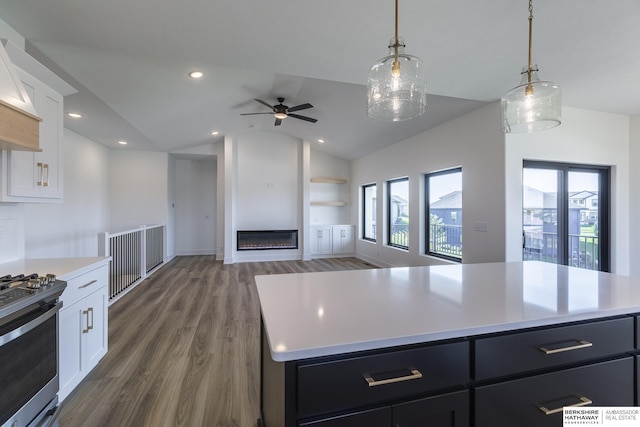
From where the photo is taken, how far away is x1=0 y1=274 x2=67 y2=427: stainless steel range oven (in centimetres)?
114

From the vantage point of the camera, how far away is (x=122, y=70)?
121 inches

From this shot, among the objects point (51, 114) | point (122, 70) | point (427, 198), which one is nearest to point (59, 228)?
point (122, 70)

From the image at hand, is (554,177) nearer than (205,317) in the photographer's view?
No

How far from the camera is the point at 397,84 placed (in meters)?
1.60

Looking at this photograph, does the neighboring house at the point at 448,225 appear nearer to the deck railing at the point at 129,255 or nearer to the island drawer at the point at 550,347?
the island drawer at the point at 550,347

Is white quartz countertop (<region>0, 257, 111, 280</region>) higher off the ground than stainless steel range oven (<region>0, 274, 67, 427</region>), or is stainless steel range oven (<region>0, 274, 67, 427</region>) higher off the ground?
white quartz countertop (<region>0, 257, 111, 280</region>)

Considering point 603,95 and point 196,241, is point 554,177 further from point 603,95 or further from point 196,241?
point 196,241

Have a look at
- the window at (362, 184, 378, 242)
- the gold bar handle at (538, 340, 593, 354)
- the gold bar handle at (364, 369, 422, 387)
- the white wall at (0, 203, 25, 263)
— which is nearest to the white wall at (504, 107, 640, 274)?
the gold bar handle at (538, 340, 593, 354)

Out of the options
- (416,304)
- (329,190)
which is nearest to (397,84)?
(416,304)

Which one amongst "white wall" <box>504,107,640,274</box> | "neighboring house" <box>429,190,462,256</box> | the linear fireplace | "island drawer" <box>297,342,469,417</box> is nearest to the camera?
"island drawer" <box>297,342,469,417</box>

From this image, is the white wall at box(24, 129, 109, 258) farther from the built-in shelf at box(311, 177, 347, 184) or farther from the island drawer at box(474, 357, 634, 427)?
the island drawer at box(474, 357, 634, 427)

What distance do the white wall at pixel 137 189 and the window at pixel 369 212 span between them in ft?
16.1

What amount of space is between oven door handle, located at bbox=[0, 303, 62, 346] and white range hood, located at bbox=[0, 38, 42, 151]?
3.10 feet

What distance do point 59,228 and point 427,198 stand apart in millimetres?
6245
